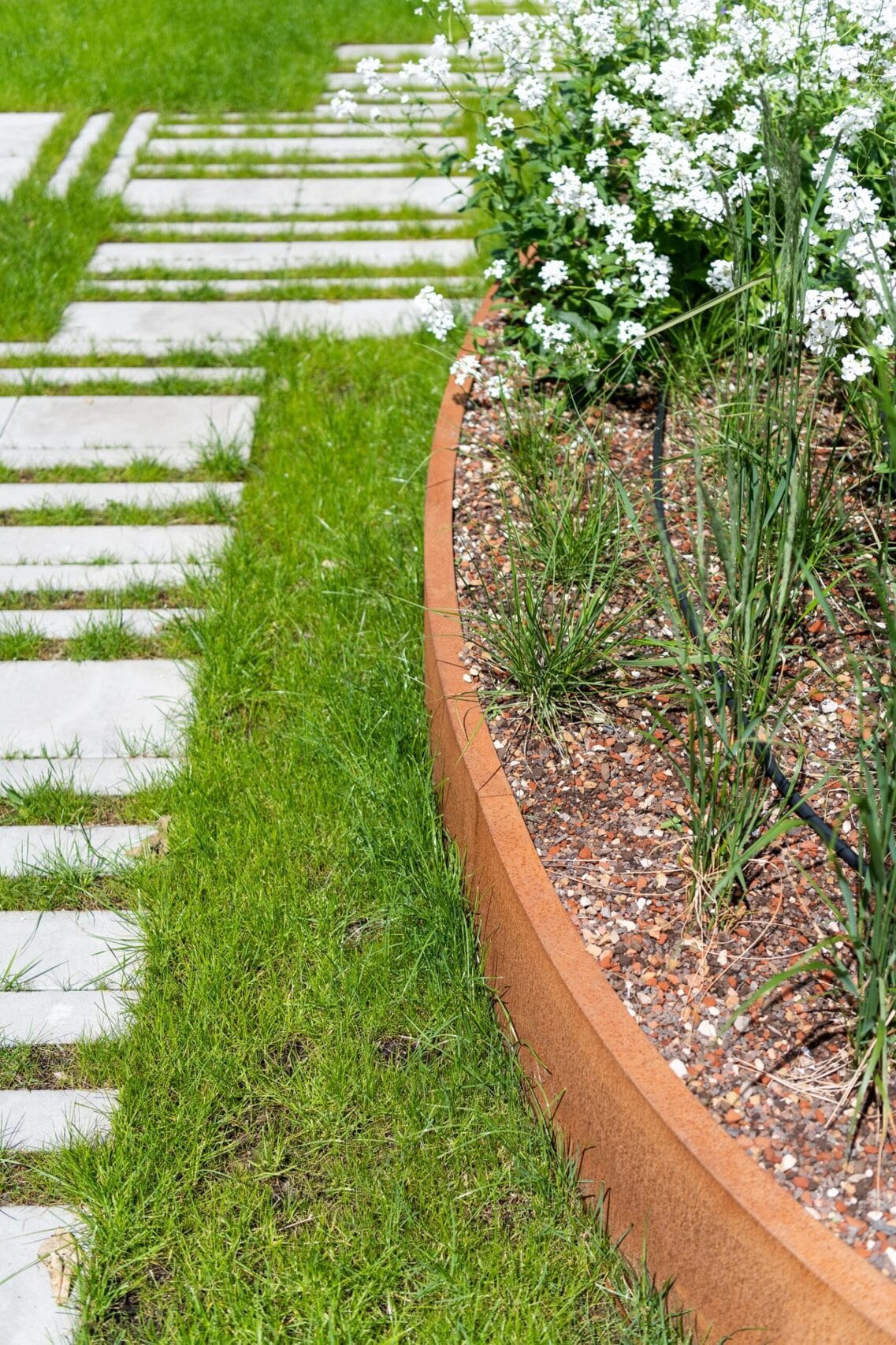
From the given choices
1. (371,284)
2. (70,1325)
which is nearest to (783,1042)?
(70,1325)

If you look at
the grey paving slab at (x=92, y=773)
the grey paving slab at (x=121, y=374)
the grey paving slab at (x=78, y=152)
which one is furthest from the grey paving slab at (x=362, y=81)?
the grey paving slab at (x=92, y=773)

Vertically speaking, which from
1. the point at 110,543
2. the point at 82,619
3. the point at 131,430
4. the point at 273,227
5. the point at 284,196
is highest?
the point at 284,196

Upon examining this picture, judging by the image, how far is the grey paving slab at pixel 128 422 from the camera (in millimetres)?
4125

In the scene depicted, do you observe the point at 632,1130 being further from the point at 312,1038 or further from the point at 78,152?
the point at 78,152

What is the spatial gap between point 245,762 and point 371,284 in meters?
2.51

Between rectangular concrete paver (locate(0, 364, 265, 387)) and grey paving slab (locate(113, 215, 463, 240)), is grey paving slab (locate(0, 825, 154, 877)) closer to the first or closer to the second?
rectangular concrete paver (locate(0, 364, 265, 387))

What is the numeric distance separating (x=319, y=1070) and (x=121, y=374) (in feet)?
9.13

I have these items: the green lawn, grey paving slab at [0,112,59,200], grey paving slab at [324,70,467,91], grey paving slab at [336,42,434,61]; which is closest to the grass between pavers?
the green lawn

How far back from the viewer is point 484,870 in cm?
246

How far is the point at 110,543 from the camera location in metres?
3.76

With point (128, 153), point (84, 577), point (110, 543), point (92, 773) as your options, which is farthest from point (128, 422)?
point (128, 153)

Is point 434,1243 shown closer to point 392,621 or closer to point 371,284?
point 392,621

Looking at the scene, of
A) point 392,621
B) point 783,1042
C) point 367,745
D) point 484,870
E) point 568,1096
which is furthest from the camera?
point 392,621

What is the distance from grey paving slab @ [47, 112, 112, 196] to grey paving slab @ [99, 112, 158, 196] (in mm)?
113
